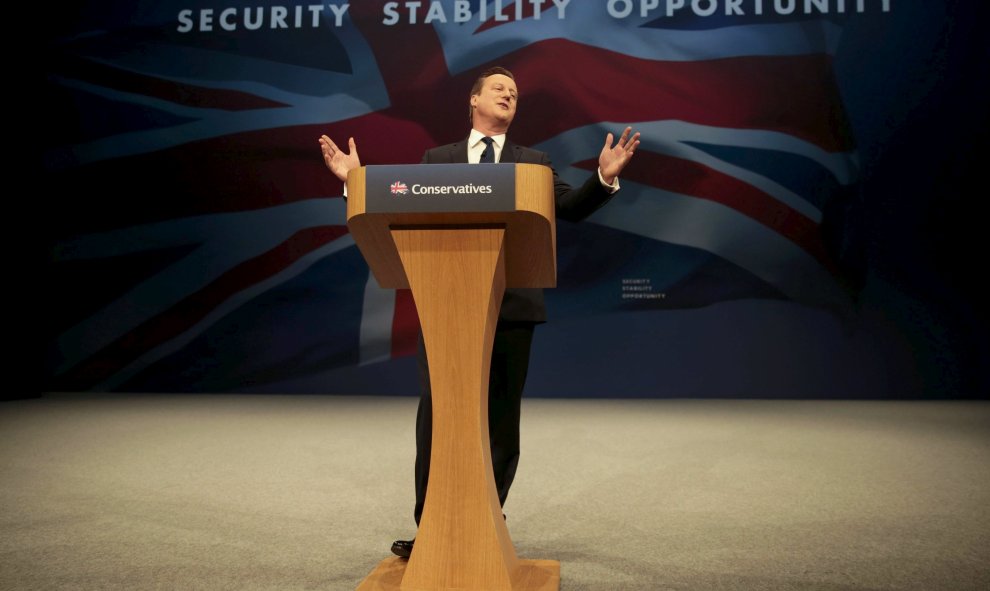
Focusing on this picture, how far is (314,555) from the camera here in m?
1.73

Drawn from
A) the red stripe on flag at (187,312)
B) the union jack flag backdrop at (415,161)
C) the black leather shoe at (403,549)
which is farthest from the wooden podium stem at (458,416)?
the red stripe on flag at (187,312)

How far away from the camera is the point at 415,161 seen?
570cm

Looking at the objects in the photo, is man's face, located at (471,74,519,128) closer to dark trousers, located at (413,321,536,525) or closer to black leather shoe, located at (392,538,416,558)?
dark trousers, located at (413,321,536,525)

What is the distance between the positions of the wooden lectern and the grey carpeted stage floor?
0.95ft

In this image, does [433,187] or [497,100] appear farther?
[497,100]

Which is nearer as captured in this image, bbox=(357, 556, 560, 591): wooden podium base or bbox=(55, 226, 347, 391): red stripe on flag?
bbox=(357, 556, 560, 591): wooden podium base

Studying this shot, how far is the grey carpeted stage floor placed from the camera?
162 centimetres

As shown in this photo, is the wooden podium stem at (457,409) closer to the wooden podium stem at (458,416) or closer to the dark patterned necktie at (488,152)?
the wooden podium stem at (458,416)

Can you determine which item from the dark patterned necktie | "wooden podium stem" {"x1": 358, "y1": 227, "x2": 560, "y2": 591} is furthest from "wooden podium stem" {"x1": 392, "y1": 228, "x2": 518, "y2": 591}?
the dark patterned necktie

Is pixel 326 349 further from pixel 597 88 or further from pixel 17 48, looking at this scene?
pixel 17 48

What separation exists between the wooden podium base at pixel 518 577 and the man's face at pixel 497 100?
0.98 meters

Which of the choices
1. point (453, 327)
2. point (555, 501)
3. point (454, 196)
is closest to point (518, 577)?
point (453, 327)

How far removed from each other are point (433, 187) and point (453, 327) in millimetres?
254

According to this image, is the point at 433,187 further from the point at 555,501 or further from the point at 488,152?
the point at 555,501
